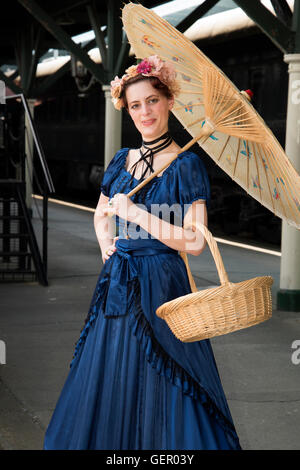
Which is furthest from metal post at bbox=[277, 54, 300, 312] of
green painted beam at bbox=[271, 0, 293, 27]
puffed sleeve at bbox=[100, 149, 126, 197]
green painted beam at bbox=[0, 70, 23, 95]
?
green painted beam at bbox=[0, 70, 23, 95]

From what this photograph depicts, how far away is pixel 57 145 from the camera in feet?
65.9

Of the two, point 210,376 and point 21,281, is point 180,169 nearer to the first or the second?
point 210,376

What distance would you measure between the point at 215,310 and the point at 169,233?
1.29 feet

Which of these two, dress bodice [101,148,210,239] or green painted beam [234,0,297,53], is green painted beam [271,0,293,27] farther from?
dress bodice [101,148,210,239]

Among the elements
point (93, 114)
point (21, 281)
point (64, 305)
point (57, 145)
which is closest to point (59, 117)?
point (57, 145)

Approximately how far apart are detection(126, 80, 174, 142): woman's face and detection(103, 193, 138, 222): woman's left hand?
34 centimetres

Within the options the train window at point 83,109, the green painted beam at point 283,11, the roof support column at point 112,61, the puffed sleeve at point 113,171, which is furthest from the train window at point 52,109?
the puffed sleeve at point 113,171

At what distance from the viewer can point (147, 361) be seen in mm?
2510

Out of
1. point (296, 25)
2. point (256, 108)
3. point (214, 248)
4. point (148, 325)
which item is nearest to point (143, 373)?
point (148, 325)

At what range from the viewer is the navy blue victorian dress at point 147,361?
250 centimetres

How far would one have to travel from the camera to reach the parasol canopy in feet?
7.80

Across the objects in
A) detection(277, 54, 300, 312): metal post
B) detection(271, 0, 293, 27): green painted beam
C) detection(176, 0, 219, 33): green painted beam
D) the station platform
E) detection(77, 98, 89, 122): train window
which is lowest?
the station platform

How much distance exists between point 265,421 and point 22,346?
2.21m
